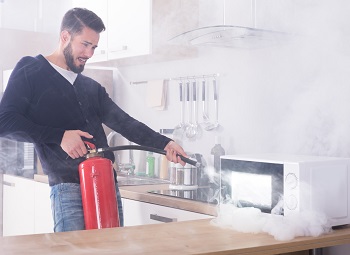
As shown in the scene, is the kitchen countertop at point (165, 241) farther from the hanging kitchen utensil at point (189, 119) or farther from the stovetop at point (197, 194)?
the hanging kitchen utensil at point (189, 119)

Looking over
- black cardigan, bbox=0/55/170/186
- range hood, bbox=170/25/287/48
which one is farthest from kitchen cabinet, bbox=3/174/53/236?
range hood, bbox=170/25/287/48

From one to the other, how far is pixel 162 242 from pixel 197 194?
2.57 ft

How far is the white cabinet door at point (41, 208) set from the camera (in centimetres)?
221

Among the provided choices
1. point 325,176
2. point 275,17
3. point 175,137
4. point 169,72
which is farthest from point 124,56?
point 325,176

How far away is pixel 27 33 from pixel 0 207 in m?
0.73

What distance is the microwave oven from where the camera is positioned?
140cm

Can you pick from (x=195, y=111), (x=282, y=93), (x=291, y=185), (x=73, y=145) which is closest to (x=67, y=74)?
(x=73, y=145)

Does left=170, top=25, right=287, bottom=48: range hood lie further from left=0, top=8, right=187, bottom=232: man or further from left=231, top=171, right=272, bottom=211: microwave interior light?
left=231, top=171, right=272, bottom=211: microwave interior light

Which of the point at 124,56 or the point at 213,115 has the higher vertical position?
the point at 124,56

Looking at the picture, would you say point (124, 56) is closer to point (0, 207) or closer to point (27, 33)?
point (27, 33)

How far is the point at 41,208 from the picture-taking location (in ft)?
7.37

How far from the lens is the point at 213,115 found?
87.7 inches

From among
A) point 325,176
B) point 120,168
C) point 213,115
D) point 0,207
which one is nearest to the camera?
point 325,176

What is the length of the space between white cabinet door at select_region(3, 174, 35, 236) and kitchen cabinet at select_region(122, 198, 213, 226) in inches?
18.1
